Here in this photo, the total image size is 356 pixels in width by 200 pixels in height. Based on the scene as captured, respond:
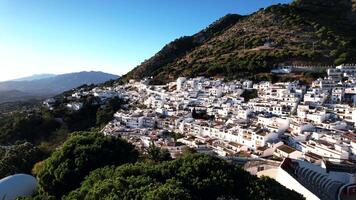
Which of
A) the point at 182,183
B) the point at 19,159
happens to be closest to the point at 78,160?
the point at 182,183

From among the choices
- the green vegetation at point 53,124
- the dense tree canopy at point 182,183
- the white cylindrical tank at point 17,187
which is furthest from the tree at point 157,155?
the green vegetation at point 53,124

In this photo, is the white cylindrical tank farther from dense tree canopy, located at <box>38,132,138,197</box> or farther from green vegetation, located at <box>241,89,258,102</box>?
green vegetation, located at <box>241,89,258,102</box>

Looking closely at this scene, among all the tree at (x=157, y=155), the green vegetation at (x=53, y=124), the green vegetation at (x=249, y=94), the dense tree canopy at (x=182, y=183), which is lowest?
the green vegetation at (x=53, y=124)

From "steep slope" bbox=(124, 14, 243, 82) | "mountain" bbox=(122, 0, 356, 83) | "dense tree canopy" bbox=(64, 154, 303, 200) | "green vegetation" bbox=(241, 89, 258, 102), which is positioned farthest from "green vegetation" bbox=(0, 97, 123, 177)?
"steep slope" bbox=(124, 14, 243, 82)

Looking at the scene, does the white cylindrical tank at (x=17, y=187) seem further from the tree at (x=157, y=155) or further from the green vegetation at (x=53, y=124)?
the green vegetation at (x=53, y=124)

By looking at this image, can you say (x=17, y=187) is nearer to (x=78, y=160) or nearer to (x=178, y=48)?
(x=78, y=160)

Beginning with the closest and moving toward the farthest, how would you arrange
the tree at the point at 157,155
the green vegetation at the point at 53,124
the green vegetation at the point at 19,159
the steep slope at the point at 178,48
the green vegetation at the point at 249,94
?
the tree at the point at 157,155, the green vegetation at the point at 19,159, the green vegetation at the point at 53,124, the green vegetation at the point at 249,94, the steep slope at the point at 178,48

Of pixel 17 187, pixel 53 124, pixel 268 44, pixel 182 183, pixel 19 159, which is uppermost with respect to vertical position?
pixel 268 44
